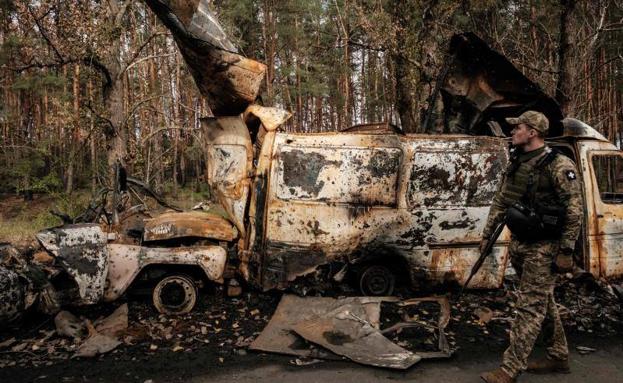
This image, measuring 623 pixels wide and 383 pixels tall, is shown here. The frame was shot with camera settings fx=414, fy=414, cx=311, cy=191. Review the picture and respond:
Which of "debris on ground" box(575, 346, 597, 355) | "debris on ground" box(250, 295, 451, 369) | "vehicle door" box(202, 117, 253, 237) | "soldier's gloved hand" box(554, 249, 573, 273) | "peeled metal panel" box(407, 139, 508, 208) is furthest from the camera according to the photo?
"vehicle door" box(202, 117, 253, 237)

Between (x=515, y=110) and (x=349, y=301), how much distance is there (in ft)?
12.1

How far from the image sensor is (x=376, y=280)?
5.39 meters

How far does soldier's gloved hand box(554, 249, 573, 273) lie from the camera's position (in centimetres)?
327

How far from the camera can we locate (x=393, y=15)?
10.5 m

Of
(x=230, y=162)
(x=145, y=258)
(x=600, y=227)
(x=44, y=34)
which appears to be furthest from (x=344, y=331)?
(x=44, y=34)

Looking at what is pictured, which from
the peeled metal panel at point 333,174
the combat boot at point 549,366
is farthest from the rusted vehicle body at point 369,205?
the combat boot at point 549,366

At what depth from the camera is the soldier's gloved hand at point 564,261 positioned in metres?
3.27

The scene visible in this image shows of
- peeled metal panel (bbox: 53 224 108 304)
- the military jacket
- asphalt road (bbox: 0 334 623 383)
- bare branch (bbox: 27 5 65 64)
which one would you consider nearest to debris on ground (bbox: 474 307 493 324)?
asphalt road (bbox: 0 334 623 383)

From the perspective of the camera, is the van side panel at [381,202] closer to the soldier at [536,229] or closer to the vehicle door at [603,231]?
the vehicle door at [603,231]

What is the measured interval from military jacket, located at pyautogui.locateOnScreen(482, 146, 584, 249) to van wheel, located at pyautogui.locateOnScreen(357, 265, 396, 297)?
1.87m

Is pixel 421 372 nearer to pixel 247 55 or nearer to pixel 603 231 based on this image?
pixel 603 231

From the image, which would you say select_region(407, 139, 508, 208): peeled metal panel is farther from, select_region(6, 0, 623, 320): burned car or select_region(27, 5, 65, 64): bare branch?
select_region(27, 5, 65, 64): bare branch

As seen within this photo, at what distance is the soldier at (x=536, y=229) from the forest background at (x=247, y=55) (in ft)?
17.3

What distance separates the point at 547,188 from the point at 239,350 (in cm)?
321
